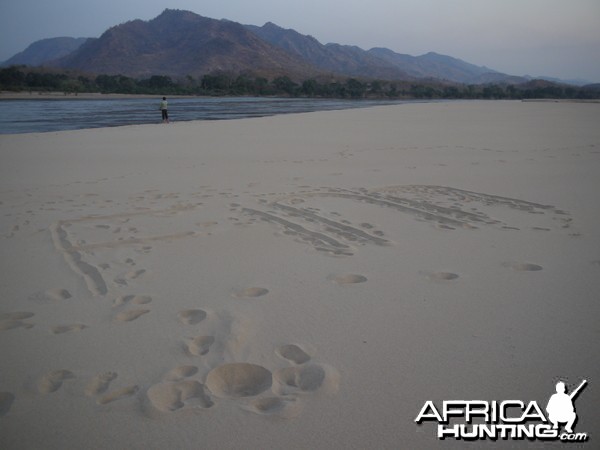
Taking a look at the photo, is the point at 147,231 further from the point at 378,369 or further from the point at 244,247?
the point at 378,369

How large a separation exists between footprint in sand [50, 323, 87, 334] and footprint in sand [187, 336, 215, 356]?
68 centimetres

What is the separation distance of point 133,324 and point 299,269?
4.01ft

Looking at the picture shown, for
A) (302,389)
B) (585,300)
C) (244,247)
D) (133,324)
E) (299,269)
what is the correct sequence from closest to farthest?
(302,389) → (133,324) → (585,300) → (299,269) → (244,247)

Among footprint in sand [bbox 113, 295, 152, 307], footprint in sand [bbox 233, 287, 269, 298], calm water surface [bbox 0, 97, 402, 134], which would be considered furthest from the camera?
calm water surface [bbox 0, 97, 402, 134]

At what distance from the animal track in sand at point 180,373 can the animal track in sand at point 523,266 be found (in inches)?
93.2

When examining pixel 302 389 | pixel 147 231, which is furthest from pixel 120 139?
pixel 302 389

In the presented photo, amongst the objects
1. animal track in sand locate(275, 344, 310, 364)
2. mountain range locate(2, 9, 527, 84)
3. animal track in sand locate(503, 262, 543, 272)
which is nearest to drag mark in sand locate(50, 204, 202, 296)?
animal track in sand locate(275, 344, 310, 364)

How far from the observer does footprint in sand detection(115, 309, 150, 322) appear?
2389 mm

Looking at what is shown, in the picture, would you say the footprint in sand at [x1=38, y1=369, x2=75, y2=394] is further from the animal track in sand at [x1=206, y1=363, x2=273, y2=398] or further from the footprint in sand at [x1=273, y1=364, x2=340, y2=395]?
the footprint in sand at [x1=273, y1=364, x2=340, y2=395]

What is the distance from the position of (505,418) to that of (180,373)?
144cm

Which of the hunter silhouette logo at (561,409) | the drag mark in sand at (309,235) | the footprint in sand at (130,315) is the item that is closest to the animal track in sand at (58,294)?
the footprint in sand at (130,315)

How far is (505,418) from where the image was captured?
66.0 inches

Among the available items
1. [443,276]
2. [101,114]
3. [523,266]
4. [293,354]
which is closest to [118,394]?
[293,354]

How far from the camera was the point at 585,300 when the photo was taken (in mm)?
2514
